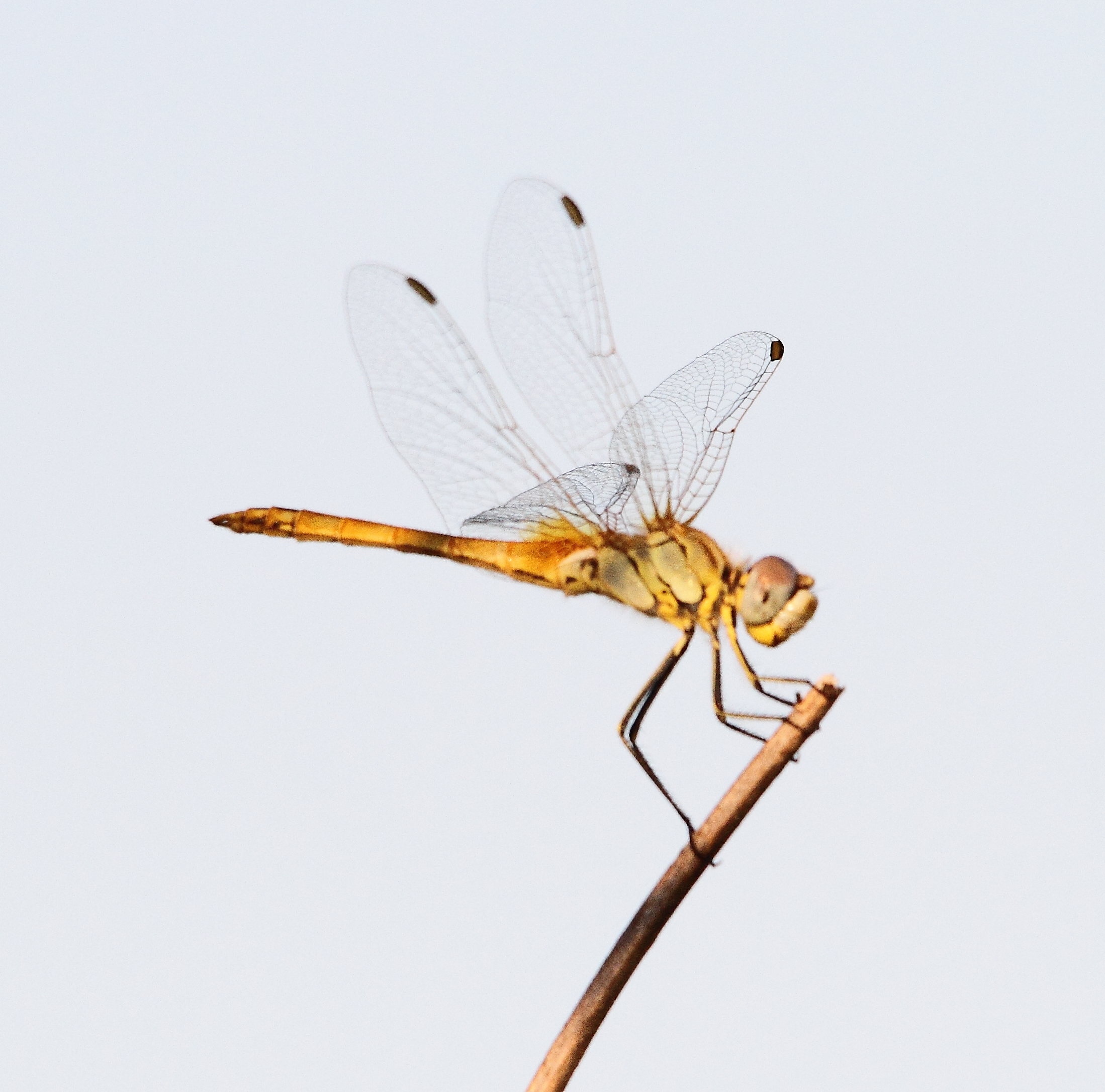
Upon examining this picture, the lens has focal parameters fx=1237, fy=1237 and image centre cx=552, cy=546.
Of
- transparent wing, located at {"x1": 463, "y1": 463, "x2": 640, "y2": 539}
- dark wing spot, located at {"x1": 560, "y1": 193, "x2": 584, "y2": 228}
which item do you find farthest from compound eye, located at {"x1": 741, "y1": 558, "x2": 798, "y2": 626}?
dark wing spot, located at {"x1": 560, "y1": 193, "x2": 584, "y2": 228}

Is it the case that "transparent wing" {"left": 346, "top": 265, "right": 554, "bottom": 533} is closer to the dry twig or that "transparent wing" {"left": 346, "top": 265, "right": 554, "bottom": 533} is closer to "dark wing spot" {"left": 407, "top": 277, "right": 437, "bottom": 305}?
"dark wing spot" {"left": 407, "top": 277, "right": 437, "bottom": 305}

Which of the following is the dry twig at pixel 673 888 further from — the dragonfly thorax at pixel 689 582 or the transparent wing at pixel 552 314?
the transparent wing at pixel 552 314

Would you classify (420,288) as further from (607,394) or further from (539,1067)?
(539,1067)

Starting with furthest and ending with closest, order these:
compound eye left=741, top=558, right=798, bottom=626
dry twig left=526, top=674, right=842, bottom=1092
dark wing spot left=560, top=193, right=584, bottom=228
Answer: dark wing spot left=560, top=193, right=584, bottom=228, compound eye left=741, top=558, right=798, bottom=626, dry twig left=526, top=674, right=842, bottom=1092

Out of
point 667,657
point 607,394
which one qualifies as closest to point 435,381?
point 607,394

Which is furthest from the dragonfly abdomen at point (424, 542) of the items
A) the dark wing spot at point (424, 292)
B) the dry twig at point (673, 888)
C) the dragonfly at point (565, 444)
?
the dry twig at point (673, 888)

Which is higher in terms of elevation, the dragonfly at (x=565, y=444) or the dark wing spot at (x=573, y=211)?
the dark wing spot at (x=573, y=211)
